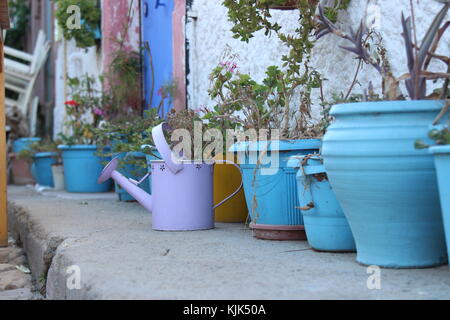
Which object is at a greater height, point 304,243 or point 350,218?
point 350,218

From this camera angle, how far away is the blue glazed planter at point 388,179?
2.15 meters

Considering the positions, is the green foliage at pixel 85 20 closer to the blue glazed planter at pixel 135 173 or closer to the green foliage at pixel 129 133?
the green foliage at pixel 129 133

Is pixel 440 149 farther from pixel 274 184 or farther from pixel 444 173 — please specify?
pixel 274 184

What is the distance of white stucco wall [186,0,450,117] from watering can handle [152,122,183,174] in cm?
80

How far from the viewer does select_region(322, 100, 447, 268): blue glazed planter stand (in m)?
2.15

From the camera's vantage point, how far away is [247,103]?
11.0 ft

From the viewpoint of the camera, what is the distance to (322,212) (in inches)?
103

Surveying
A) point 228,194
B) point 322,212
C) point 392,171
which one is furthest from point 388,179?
point 228,194

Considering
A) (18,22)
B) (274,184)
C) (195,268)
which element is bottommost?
(195,268)

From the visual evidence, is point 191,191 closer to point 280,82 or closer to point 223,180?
point 223,180

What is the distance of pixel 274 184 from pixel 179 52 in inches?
98.8

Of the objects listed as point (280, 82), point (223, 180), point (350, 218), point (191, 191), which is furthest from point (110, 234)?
point (350, 218)
